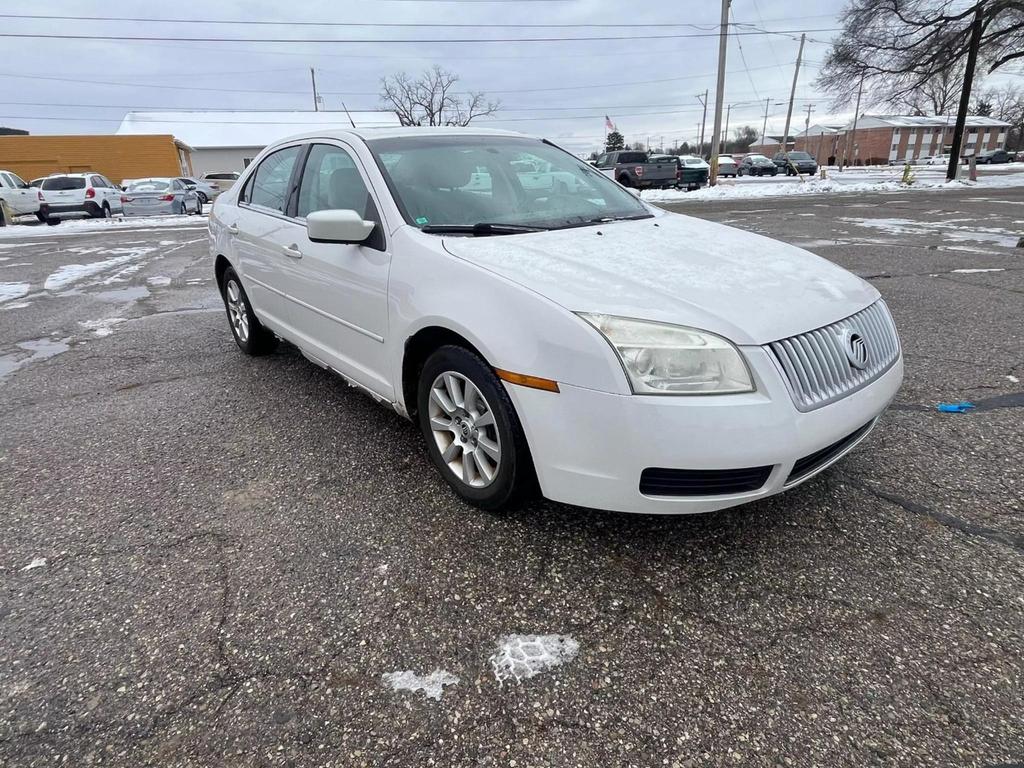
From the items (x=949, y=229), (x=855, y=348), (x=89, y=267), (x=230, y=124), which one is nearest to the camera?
(x=855, y=348)

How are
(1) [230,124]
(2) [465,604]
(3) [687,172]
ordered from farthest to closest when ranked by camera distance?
(1) [230,124] → (3) [687,172] → (2) [465,604]

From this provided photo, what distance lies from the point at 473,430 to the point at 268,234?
7.42ft

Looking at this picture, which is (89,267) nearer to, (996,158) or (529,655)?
(529,655)

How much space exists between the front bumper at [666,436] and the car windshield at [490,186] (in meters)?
1.11

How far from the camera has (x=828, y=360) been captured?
7.29 ft

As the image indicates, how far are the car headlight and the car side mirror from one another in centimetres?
136

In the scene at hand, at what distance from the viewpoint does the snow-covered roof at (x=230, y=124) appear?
48319 millimetres

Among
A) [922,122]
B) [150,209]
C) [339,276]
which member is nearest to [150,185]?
[150,209]

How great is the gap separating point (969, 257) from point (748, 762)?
892 centimetres

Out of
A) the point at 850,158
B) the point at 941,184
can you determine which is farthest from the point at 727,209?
the point at 850,158

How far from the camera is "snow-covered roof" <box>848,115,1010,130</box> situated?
7800 centimetres

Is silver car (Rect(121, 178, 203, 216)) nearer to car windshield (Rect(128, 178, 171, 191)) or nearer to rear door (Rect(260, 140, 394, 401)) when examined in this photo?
car windshield (Rect(128, 178, 171, 191))

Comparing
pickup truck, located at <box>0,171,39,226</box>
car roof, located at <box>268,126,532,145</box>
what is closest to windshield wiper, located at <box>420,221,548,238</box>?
car roof, located at <box>268,126,532,145</box>

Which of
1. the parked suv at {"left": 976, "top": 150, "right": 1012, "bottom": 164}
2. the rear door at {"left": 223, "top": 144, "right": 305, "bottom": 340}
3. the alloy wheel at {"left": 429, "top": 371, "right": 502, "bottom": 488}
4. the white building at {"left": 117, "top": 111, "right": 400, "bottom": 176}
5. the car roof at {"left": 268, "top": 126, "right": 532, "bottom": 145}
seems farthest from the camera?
the parked suv at {"left": 976, "top": 150, "right": 1012, "bottom": 164}
